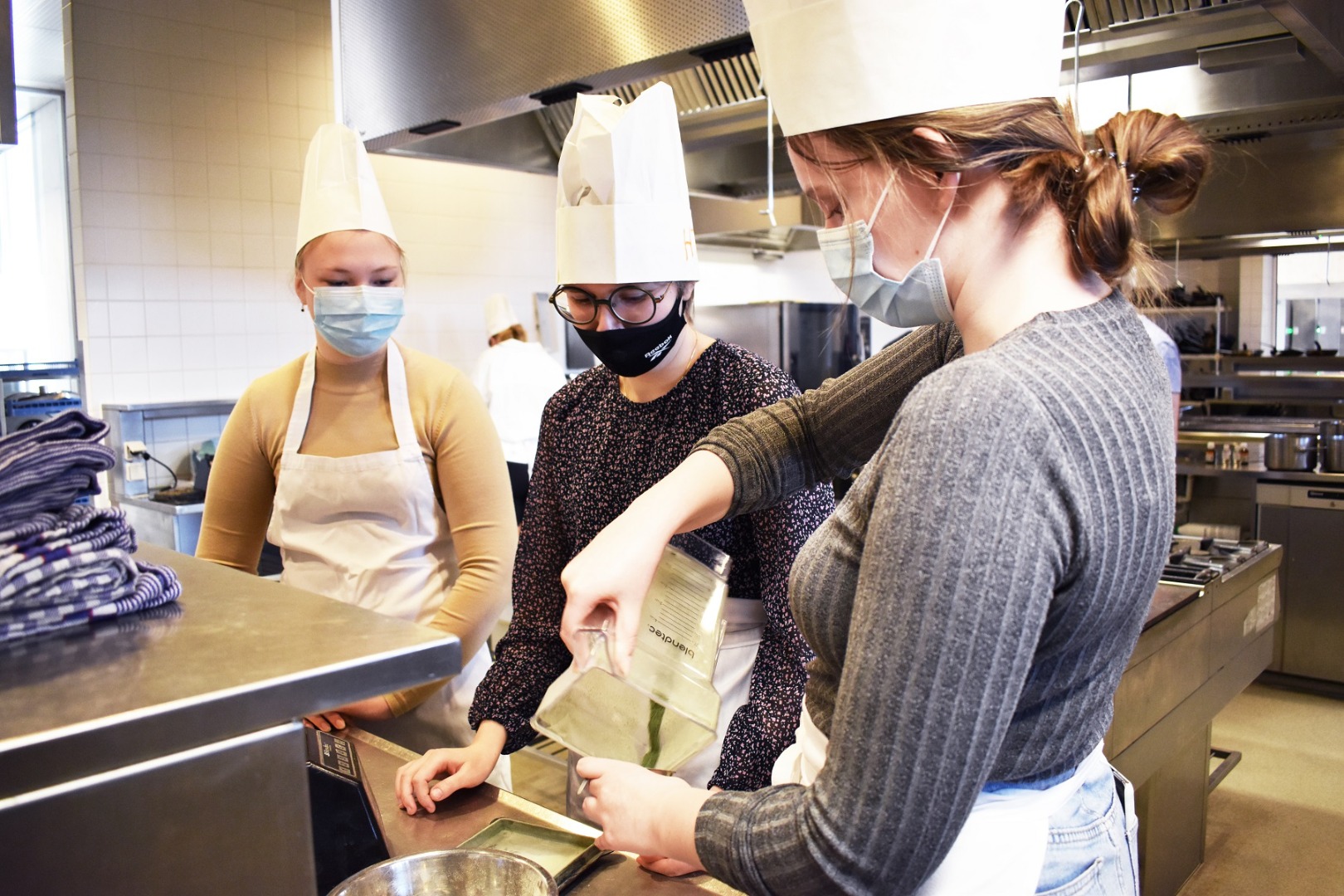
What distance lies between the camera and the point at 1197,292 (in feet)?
18.2

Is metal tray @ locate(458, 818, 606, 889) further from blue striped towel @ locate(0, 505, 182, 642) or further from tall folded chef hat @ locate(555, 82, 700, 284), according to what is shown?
tall folded chef hat @ locate(555, 82, 700, 284)

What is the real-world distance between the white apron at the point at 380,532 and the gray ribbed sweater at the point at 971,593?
1.16 meters

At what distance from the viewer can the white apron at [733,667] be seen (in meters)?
1.45

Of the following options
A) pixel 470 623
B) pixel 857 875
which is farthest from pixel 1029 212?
pixel 470 623

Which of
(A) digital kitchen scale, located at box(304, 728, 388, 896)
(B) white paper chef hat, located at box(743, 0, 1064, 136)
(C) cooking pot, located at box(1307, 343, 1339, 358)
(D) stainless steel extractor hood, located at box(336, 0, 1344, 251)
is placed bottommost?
(A) digital kitchen scale, located at box(304, 728, 388, 896)

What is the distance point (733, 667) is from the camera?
1.47 m

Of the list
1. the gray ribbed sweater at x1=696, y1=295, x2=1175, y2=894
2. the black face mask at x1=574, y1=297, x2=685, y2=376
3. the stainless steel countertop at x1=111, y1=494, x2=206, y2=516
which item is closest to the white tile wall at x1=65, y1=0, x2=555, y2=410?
the stainless steel countertop at x1=111, y1=494, x2=206, y2=516

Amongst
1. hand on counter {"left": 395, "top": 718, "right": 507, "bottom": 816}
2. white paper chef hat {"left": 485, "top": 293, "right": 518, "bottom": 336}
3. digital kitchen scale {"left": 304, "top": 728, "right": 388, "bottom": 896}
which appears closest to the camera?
digital kitchen scale {"left": 304, "top": 728, "right": 388, "bottom": 896}

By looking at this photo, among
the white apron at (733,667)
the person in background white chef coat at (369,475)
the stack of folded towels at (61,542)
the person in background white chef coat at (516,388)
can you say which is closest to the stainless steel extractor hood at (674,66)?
the person in background white chef coat at (369,475)

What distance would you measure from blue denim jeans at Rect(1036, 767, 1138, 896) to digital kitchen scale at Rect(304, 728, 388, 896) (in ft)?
2.09

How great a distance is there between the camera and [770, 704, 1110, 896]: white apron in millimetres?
749

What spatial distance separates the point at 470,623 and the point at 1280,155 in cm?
465

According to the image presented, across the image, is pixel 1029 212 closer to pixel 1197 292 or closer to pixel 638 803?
pixel 638 803

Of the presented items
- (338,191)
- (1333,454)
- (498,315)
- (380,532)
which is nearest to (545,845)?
(380,532)
